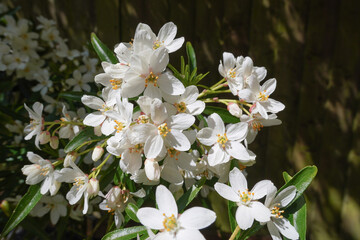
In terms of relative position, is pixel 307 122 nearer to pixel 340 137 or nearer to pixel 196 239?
pixel 340 137

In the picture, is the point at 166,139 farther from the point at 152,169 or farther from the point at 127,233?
the point at 127,233

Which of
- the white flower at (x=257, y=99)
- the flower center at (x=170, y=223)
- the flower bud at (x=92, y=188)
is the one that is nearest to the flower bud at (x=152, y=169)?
the flower center at (x=170, y=223)

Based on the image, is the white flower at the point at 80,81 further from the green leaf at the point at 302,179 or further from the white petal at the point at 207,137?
the green leaf at the point at 302,179

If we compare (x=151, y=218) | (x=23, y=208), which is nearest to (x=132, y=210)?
(x=151, y=218)

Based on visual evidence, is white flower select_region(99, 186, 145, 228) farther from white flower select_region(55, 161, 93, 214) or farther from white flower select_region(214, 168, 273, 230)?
white flower select_region(214, 168, 273, 230)

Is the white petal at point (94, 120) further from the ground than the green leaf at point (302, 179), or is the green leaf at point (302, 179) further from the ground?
the white petal at point (94, 120)

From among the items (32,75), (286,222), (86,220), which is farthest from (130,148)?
(86,220)

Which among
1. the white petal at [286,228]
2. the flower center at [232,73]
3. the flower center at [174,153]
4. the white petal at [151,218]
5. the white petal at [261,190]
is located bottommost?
the white petal at [286,228]
